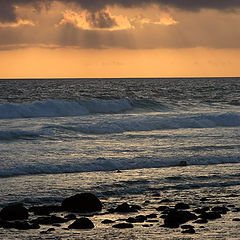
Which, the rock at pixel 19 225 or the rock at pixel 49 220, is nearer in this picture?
the rock at pixel 19 225

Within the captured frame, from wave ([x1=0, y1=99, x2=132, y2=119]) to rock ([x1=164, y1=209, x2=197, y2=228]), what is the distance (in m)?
30.9

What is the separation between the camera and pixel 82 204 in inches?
459

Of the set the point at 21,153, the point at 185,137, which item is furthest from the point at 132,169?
the point at 185,137

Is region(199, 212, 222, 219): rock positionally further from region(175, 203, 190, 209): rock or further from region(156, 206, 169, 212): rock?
region(156, 206, 169, 212): rock

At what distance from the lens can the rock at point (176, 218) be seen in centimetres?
1026

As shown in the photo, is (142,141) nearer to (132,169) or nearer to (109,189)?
(132,169)

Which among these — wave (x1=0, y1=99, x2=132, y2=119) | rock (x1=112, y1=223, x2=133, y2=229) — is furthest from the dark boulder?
wave (x1=0, y1=99, x2=132, y2=119)

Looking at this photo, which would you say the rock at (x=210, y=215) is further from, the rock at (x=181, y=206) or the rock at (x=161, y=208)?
the rock at (x=161, y=208)

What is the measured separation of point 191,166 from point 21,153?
22.5 ft

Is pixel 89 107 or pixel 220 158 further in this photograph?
pixel 89 107

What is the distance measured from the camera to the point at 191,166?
1823 cm

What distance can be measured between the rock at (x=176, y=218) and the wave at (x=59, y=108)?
30867mm

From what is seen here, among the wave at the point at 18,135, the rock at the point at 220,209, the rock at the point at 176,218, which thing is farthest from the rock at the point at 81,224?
the wave at the point at 18,135

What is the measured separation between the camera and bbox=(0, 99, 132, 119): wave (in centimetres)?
4181
